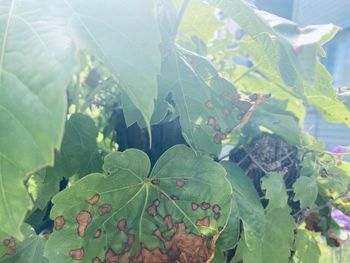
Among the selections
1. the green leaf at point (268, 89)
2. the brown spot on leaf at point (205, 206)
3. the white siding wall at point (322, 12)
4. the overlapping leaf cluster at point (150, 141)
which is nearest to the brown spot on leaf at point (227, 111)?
the overlapping leaf cluster at point (150, 141)

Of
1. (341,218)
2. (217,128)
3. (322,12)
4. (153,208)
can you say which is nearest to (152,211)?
(153,208)

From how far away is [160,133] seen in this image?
1.71 feet

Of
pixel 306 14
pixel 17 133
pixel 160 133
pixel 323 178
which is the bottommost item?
pixel 306 14

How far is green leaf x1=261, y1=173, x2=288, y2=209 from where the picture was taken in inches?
19.7

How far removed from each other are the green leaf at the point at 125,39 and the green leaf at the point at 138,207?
132 mm

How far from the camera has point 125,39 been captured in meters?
0.30

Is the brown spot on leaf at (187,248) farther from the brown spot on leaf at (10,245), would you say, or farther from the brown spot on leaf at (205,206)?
the brown spot on leaf at (10,245)

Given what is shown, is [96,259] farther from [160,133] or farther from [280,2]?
[280,2]

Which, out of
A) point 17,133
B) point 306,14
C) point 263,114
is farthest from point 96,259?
point 306,14

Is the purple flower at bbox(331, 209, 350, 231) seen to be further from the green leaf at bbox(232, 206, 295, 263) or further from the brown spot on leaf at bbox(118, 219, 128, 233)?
the brown spot on leaf at bbox(118, 219, 128, 233)

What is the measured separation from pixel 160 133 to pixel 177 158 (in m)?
0.09

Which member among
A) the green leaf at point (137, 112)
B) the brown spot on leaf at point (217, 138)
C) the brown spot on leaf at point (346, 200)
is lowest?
the brown spot on leaf at point (346, 200)

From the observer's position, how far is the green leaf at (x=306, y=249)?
551 mm

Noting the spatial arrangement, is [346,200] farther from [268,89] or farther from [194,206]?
[194,206]
